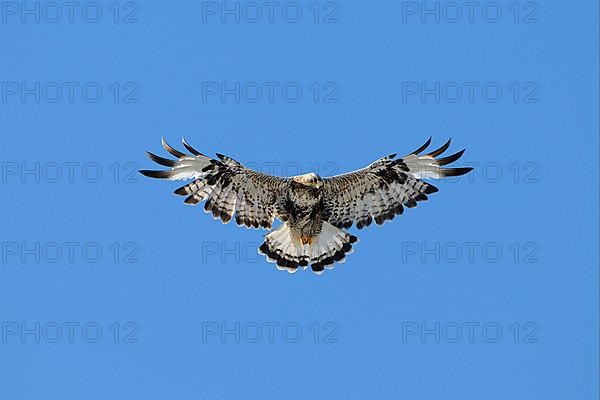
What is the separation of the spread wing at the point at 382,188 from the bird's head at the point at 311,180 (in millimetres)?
442

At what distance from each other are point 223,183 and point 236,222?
2.50ft

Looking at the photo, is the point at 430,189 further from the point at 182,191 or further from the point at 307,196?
the point at 182,191

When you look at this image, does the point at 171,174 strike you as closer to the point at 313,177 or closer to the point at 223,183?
the point at 223,183

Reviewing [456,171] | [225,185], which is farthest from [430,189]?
[225,185]

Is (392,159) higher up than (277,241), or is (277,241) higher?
(392,159)

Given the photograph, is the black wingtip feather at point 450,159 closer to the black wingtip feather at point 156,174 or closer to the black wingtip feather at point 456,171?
the black wingtip feather at point 456,171

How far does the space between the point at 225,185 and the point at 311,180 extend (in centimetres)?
157

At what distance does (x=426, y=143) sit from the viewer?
67.3ft

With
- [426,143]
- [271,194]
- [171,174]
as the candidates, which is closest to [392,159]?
[426,143]

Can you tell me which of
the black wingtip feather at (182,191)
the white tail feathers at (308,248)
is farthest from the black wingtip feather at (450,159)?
the black wingtip feather at (182,191)

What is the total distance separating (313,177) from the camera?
20.2 m

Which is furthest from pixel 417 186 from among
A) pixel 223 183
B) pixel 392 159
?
pixel 223 183

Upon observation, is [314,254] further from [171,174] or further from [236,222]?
[171,174]

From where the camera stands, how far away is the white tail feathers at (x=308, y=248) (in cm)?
2111
